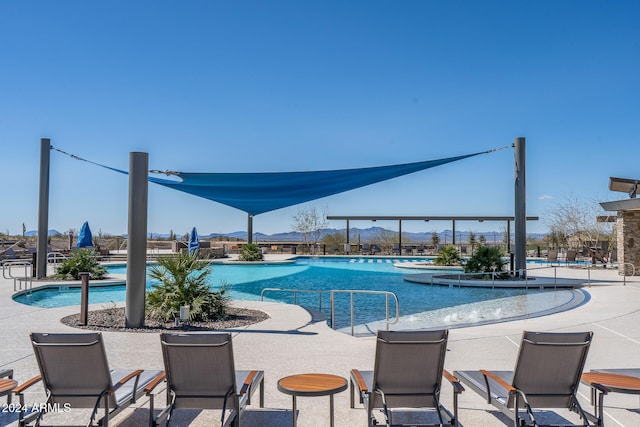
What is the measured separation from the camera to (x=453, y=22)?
11227 mm

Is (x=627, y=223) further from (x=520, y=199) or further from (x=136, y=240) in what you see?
(x=136, y=240)

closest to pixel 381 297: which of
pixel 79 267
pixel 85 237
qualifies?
pixel 79 267

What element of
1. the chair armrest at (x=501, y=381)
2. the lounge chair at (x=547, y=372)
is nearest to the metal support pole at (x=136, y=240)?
the chair armrest at (x=501, y=381)

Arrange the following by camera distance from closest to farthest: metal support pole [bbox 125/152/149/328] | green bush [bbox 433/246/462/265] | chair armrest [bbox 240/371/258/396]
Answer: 1. chair armrest [bbox 240/371/258/396]
2. metal support pole [bbox 125/152/149/328]
3. green bush [bbox 433/246/462/265]

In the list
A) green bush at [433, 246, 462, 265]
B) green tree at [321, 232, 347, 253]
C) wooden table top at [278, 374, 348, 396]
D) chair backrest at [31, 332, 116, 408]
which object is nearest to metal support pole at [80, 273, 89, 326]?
chair backrest at [31, 332, 116, 408]

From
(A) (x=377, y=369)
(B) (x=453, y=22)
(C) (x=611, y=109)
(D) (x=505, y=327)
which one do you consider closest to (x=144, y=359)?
(A) (x=377, y=369)

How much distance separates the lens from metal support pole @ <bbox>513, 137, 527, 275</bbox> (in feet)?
41.6

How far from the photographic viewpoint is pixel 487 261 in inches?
551

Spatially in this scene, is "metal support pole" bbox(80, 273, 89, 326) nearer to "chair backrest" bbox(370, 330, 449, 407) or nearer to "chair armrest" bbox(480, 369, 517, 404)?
"chair backrest" bbox(370, 330, 449, 407)

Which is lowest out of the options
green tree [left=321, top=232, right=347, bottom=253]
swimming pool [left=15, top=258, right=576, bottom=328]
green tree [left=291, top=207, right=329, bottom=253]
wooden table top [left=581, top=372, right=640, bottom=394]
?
swimming pool [left=15, top=258, right=576, bottom=328]

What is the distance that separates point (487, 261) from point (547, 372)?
38.2 ft

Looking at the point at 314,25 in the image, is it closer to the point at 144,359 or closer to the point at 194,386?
the point at 144,359

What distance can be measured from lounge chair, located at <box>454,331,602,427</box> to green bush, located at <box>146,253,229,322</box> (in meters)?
5.03

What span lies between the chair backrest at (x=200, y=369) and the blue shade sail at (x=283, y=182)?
5476mm
